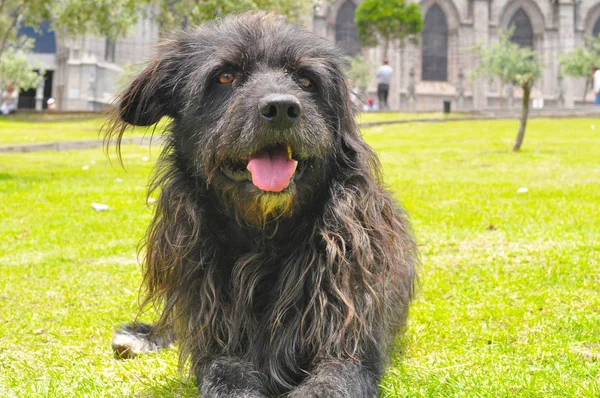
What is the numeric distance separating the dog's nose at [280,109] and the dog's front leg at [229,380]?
104 centimetres

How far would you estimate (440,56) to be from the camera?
56.4 m

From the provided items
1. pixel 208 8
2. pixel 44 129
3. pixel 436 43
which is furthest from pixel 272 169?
pixel 436 43

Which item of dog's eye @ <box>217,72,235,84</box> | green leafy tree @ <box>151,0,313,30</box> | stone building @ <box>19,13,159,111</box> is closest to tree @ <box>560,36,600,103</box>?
green leafy tree @ <box>151,0,313,30</box>

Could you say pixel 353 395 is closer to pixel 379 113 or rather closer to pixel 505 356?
pixel 505 356

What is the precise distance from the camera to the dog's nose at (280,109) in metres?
2.73

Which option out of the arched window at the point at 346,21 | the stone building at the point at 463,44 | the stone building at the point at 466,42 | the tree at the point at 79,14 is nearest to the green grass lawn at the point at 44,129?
the tree at the point at 79,14

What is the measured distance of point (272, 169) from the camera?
2873 millimetres

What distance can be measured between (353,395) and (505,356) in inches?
45.8

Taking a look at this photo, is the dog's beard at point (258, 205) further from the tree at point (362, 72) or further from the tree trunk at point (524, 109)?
the tree at point (362, 72)

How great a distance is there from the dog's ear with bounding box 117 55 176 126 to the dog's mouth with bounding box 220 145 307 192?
0.60m

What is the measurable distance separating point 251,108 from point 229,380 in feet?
3.64

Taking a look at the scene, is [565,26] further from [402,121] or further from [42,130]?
[42,130]

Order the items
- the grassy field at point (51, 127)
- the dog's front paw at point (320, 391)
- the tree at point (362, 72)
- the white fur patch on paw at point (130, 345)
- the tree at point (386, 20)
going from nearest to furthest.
Answer: 1. the dog's front paw at point (320, 391)
2. the white fur patch on paw at point (130, 345)
3. the grassy field at point (51, 127)
4. the tree at point (362, 72)
5. the tree at point (386, 20)

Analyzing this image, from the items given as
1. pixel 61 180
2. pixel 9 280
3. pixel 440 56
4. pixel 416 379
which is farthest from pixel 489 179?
pixel 440 56
